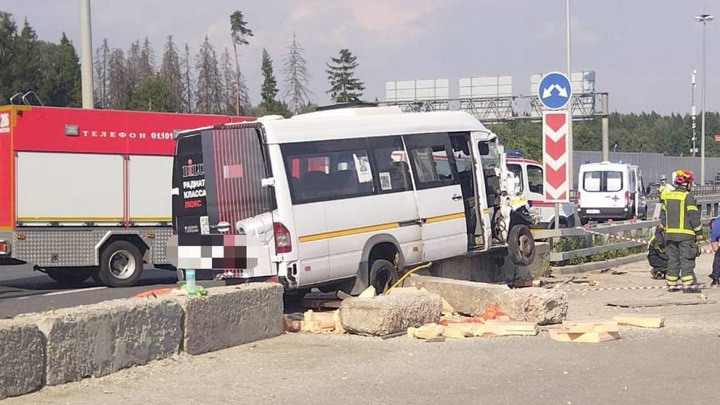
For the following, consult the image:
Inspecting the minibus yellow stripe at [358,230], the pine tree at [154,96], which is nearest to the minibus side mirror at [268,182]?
the minibus yellow stripe at [358,230]

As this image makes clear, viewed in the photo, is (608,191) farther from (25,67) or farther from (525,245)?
(25,67)

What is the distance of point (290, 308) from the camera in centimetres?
1209

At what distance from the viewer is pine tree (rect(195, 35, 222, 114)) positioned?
51156 mm

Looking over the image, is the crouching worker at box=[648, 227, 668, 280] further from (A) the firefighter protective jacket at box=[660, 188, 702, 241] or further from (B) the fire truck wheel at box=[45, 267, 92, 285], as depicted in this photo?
(B) the fire truck wheel at box=[45, 267, 92, 285]

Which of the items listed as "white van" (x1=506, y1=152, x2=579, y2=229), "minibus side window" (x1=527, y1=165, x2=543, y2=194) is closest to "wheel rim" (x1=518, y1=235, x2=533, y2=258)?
"white van" (x1=506, y1=152, x2=579, y2=229)

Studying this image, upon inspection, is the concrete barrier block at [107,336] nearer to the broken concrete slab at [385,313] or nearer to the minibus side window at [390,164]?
the broken concrete slab at [385,313]

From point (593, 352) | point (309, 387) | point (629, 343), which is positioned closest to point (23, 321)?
point (309, 387)

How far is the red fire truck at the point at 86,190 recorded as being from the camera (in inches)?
602

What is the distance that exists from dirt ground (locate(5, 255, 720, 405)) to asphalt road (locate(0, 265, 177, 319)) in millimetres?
5298

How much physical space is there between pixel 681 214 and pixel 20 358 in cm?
962

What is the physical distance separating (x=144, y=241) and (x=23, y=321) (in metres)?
9.51

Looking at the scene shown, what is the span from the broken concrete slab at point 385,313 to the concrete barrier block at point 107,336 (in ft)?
6.71

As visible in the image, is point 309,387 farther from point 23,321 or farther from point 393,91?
point 393,91

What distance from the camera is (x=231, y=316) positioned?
9133 millimetres
